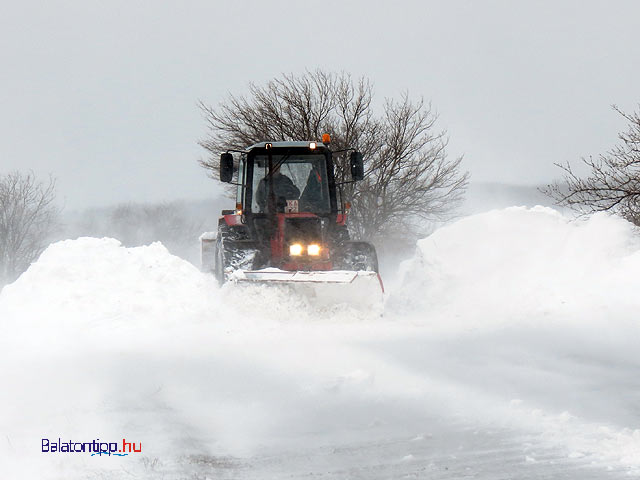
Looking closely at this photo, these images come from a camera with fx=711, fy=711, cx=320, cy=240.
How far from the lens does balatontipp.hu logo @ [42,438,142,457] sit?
13.8ft

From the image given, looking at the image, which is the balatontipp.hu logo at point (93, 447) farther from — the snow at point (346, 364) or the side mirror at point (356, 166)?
the side mirror at point (356, 166)

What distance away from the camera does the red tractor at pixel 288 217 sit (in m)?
9.96

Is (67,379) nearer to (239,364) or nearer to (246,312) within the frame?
(239,364)

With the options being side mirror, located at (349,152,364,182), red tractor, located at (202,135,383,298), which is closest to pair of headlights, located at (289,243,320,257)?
red tractor, located at (202,135,383,298)

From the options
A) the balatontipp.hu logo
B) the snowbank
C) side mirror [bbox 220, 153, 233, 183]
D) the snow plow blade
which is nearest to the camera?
the balatontipp.hu logo

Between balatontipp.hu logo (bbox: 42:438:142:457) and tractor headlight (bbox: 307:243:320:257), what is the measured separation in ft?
19.0

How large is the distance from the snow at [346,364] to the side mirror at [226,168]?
1.55 metres

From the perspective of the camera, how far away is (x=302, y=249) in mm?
9977

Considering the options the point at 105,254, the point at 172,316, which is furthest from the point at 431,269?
the point at 105,254

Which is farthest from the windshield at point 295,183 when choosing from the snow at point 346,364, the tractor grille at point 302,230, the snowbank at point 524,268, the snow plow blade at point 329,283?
the snowbank at point 524,268

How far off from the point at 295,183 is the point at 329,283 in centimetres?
241

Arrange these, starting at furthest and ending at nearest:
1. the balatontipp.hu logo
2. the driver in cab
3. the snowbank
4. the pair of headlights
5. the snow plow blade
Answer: the driver in cab → the pair of headlights → the snowbank → the snow plow blade → the balatontipp.hu logo

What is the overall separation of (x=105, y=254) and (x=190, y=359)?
4.61 meters

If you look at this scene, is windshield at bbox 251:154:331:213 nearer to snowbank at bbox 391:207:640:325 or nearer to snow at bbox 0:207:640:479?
snow at bbox 0:207:640:479
